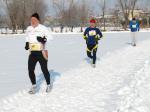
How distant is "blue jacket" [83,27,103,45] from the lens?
12859 millimetres

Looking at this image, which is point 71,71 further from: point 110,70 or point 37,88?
point 37,88

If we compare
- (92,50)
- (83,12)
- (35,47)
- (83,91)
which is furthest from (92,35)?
(83,12)

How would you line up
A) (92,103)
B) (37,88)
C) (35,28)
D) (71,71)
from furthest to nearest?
(71,71), (37,88), (35,28), (92,103)

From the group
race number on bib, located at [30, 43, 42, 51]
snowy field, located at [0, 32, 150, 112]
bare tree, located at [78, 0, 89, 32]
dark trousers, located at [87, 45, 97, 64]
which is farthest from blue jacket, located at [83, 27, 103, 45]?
bare tree, located at [78, 0, 89, 32]

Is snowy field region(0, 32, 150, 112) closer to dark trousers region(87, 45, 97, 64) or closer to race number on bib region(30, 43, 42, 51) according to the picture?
dark trousers region(87, 45, 97, 64)

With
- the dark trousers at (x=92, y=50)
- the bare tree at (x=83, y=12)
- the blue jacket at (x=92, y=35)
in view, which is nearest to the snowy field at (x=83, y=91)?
the dark trousers at (x=92, y=50)

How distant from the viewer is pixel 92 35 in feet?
42.4

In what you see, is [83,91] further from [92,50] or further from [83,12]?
[83,12]

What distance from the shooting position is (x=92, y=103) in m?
7.34

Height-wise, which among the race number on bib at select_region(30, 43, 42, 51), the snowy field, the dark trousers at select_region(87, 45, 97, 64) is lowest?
the snowy field

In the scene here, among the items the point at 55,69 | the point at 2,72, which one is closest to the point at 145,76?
the point at 55,69

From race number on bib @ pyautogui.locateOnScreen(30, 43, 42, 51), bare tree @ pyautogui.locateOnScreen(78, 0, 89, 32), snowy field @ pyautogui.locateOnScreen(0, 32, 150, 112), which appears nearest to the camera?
snowy field @ pyautogui.locateOnScreen(0, 32, 150, 112)

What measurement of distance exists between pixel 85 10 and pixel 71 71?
8141 cm

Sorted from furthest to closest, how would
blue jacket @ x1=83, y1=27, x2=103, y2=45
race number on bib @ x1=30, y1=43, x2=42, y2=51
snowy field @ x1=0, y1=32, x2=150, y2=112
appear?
blue jacket @ x1=83, y1=27, x2=103, y2=45 < race number on bib @ x1=30, y1=43, x2=42, y2=51 < snowy field @ x1=0, y1=32, x2=150, y2=112
